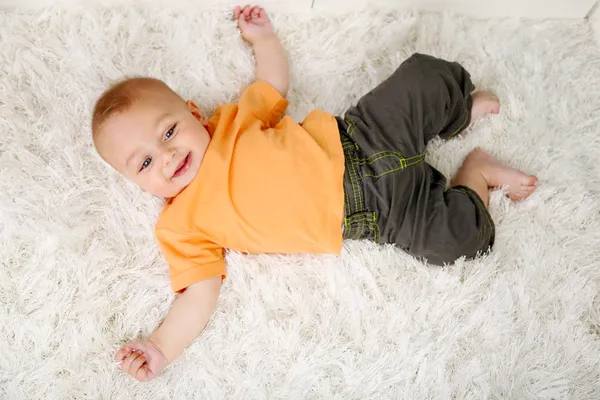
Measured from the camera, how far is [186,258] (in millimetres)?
1104

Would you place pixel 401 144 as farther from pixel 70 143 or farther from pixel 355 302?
pixel 70 143

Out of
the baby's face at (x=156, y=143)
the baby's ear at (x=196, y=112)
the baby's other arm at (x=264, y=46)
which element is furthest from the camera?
the baby's other arm at (x=264, y=46)

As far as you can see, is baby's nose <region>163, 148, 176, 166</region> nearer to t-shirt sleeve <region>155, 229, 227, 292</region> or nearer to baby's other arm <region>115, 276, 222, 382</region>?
t-shirt sleeve <region>155, 229, 227, 292</region>

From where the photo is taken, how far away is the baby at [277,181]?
107cm

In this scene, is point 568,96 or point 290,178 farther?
point 568,96

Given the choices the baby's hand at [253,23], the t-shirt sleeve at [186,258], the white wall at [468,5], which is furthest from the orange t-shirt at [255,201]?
the white wall at [468,5]

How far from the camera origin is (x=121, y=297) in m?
1.15

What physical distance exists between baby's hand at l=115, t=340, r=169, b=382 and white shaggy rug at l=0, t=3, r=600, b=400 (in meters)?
0.03

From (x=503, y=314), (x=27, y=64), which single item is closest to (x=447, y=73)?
(x=503, y=314)

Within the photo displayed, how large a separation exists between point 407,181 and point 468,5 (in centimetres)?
59

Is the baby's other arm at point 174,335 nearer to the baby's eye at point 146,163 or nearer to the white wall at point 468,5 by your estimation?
the baby's eye at point 146,163

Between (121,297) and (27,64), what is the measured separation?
61 centimetres

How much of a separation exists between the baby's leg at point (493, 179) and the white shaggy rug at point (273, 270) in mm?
28

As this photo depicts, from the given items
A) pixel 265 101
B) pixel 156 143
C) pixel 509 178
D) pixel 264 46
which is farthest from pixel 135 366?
pixel 509 178
